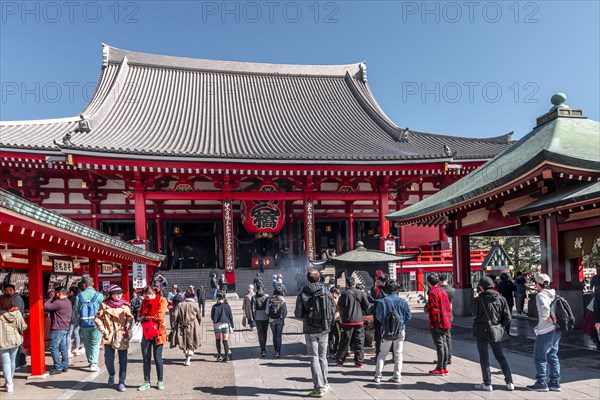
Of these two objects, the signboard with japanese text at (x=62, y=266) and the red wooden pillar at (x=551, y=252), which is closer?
the red wooden pillar at (x=551, y=252)

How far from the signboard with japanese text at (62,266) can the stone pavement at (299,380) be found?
10.5ft

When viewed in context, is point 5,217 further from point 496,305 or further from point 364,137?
point 364,137

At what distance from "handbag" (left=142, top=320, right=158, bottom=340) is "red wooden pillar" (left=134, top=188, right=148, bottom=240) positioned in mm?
12844

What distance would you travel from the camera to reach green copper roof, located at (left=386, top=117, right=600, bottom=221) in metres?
9.81

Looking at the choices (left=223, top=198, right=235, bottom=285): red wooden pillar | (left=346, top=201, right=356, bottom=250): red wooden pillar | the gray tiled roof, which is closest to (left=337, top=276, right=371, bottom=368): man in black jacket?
the gray tiled roof

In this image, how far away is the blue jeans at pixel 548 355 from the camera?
22.4 ft

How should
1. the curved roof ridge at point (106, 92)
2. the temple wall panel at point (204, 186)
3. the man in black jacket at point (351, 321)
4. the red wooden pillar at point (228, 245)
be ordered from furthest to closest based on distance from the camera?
the curved roof ridge at point (106, 92) → the temple wall panel at point (204, 186) → the red wooden pillar at point (228, 245) → the man in black jacket at point (351, 321)

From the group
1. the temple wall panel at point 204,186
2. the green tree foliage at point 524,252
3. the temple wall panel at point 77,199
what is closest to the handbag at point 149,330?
the temple wall panel at point 204,186

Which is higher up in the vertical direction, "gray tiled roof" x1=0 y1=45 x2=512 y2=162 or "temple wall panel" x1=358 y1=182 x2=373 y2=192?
"gray tiled roof" x1=0 y1=45 x2=512 y2=162

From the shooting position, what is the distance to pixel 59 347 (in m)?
9.19

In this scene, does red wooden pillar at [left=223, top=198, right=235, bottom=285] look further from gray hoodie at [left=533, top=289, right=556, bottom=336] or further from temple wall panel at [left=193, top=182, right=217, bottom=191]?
gray hoodie at [left=533, top=289, right=556, bottom=336]

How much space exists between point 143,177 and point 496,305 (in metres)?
16.9

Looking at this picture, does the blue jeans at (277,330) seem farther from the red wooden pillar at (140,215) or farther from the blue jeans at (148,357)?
the red wooden pillar at (140,215)

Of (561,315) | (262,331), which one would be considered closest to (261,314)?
(262,331)
